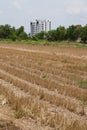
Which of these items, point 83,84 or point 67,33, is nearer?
point 83,84

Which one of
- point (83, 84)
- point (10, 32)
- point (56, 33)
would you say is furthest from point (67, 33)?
point (83, 84)

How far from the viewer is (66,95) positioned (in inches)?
469

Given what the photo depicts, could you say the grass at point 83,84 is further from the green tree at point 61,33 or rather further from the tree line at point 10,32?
the tree line at point 10,32

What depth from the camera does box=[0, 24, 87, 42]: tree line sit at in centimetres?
9389

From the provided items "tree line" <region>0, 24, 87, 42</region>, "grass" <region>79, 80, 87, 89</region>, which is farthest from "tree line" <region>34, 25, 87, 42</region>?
"grass" <region>79, 80, 87, 89</region>

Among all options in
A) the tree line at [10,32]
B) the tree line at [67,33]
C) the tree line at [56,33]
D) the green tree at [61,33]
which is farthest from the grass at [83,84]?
the tree line at [10,32]

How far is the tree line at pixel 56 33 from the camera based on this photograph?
9389 centimetres

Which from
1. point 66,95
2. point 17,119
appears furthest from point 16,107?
point 66,95

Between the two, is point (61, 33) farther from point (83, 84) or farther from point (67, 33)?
point (83, 84)

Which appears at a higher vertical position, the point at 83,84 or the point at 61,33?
the point at 83,84

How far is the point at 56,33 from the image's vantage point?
4117 inches

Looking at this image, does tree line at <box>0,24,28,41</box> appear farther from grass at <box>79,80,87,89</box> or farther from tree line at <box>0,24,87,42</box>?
grass at <box>79,80,87,89</box>

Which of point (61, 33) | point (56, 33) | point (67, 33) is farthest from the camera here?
point (56, 33)

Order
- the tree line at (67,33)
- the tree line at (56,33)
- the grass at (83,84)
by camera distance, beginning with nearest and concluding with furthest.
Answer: the grass at (83,84) < the tree line at (56,33) < the tree line at (67,33)
